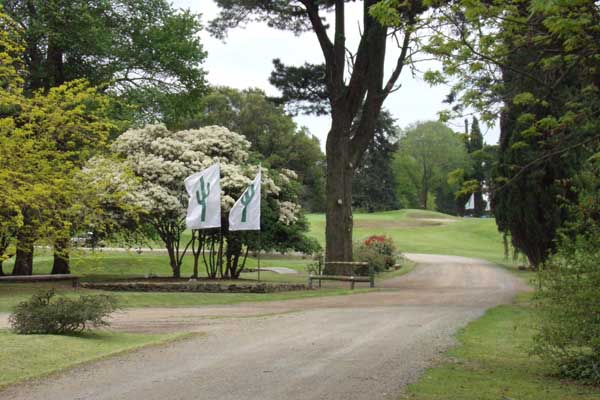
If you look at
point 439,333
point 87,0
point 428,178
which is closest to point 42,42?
point 87,0

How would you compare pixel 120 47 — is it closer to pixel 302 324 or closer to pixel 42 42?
pixel 42 42

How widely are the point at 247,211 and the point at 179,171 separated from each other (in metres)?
4.61

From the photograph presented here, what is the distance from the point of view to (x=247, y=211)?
23.8 m

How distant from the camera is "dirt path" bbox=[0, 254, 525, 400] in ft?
25.2

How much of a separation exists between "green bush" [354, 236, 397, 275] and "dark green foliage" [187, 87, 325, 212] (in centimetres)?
2880

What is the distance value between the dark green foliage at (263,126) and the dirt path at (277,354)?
50254 millimetres

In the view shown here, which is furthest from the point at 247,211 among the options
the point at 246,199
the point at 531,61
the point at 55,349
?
the point at 55,349

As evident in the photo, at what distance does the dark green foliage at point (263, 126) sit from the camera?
69.2 m

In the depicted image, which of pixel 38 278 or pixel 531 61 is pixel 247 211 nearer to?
pixel 38 278

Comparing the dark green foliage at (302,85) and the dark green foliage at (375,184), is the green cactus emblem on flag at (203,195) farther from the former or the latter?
the dark green foliage at (375,184)

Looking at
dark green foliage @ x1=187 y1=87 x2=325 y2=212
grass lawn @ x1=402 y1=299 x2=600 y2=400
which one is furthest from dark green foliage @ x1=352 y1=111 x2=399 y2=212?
grass lawn @ x1=402 y1=299 x2=600 y2=400

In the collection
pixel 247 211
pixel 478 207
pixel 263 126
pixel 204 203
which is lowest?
pixel 247 211

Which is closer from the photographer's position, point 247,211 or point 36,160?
point 36,160

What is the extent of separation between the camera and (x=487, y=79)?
1428 cm
